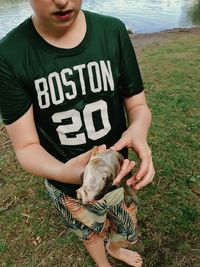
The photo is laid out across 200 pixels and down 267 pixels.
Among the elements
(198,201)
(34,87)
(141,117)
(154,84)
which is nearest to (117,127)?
(141,117)

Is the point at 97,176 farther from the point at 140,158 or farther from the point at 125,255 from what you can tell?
the point at 125,255

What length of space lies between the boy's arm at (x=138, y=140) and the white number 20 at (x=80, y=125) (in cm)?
16

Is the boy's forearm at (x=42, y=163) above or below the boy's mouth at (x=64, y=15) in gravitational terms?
below

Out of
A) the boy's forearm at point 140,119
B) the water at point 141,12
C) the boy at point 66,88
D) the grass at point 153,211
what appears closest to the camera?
the boy at point 66,88

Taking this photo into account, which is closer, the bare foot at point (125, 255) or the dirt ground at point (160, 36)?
the bare foot at point (125, 255)

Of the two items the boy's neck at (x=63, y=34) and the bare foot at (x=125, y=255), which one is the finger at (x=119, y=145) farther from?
the bare foot at (x=125, y=255)

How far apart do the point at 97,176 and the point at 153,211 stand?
2.14 metres

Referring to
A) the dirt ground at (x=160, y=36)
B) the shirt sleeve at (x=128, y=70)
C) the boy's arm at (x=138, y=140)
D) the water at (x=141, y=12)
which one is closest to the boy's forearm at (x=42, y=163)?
the boy's arm at (x=138, y=140)

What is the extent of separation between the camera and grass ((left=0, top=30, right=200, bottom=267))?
3.02 meters

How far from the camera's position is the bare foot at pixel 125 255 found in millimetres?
Result: 2848

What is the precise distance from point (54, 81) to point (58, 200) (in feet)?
2.66

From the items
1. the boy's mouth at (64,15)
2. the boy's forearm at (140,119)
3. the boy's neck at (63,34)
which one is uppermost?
the boy's mouth at (64,15)

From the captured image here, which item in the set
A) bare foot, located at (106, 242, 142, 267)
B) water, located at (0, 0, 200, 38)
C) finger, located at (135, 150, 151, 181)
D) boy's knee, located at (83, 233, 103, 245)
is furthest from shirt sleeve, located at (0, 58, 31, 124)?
water, located at (0, 0, 200, 38)

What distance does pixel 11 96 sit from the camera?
5.83 feet
